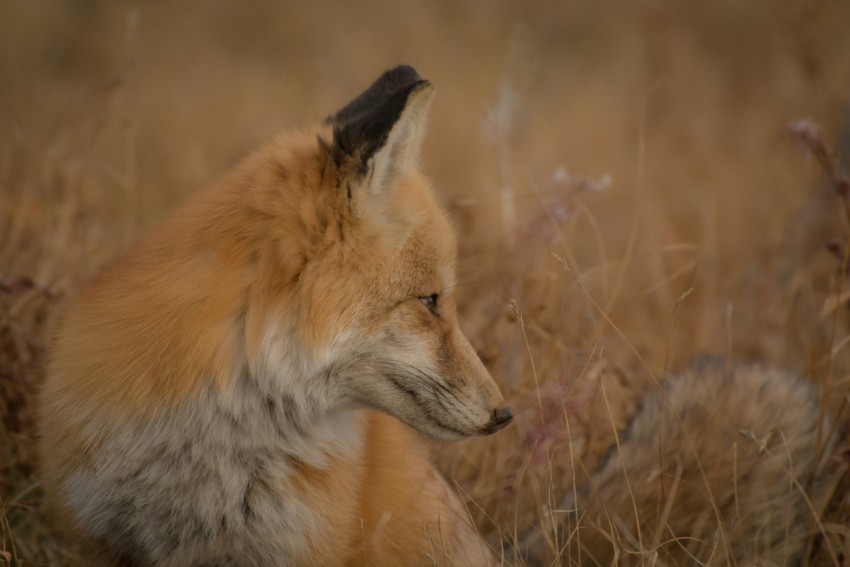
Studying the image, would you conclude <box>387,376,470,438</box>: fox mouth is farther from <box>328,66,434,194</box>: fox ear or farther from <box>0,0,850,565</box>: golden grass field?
<box>328,66,434,194</box>: fox ear

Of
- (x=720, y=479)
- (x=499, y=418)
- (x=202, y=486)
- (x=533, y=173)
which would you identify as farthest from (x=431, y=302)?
(x=533, y=173)

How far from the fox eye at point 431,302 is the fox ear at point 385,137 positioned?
1.19 feet

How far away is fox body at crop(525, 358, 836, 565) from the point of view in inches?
116

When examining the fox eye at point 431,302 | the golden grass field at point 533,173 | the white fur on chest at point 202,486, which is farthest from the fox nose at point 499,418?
the white fur on chest at point 202,486

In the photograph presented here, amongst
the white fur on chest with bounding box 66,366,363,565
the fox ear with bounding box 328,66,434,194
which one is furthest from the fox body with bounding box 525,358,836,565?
the fox ear with bounding box 328,66,434,194

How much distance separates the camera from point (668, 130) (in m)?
8.76

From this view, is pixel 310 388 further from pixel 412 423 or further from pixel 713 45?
pixel 713 45

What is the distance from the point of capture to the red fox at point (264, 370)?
2.35 m

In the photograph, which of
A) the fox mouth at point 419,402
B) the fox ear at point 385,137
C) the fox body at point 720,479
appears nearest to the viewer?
the fox ear at point 385,137

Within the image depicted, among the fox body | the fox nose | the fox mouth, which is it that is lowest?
the fox body

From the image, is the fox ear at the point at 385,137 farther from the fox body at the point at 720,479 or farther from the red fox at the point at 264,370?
the fox body at the point at 720,479

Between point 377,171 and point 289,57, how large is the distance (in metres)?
8.73

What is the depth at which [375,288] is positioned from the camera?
243 cm

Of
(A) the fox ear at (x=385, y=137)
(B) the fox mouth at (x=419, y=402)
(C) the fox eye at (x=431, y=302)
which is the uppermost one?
(A) the fox ear at (x=385, y=137)
